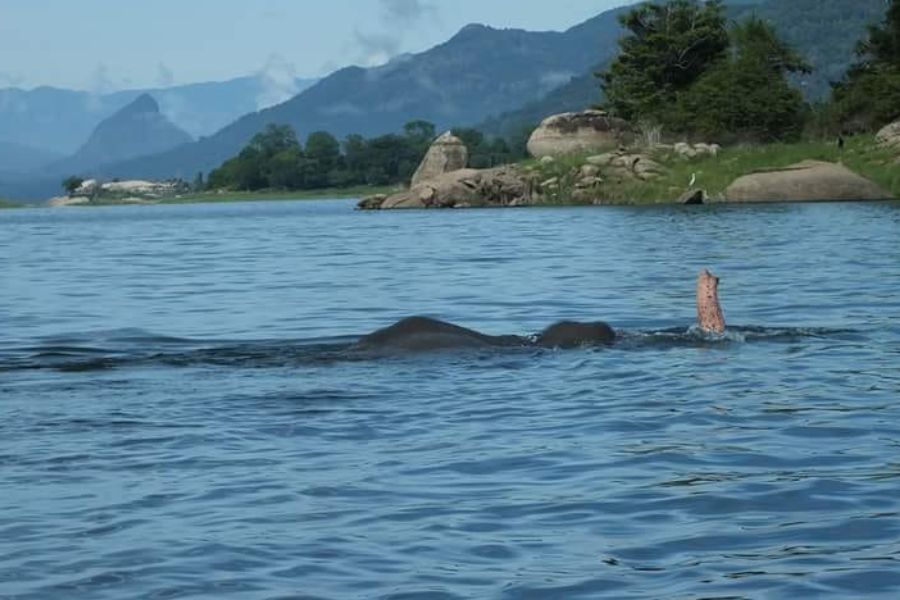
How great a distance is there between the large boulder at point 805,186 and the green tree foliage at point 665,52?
70.3 feet

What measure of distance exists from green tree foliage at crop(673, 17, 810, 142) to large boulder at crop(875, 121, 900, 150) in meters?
10.1

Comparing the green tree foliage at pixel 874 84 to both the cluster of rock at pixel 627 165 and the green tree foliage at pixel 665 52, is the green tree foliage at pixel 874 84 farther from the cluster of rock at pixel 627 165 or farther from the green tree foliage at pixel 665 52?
the cluster of rock at pixel 627 165

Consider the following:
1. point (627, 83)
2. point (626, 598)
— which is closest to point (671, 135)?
point (627, 83)

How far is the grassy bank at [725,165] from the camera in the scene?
6112 cm

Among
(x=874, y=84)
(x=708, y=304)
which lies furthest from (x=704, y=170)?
(x=708, y=304)

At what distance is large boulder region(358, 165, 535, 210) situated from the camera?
73312 millimetres

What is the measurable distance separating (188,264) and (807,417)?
26218 mm

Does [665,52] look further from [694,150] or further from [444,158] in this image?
[444,158]

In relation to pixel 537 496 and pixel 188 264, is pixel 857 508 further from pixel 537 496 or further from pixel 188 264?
pixel 188 264

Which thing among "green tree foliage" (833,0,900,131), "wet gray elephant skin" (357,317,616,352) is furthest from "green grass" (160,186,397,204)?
"wet gray elephant skin" (357,317,616,352)

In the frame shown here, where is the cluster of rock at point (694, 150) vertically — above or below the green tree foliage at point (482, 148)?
below

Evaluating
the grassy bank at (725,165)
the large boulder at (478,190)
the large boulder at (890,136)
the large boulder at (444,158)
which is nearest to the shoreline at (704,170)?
the grassy bank at (725,165)

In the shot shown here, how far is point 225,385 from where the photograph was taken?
14.5 meters

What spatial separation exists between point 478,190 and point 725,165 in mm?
13173
